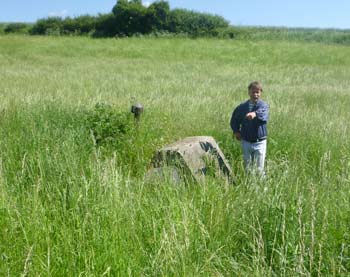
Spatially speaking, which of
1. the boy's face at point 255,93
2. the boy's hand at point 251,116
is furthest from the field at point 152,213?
the boy's face at point 255,93

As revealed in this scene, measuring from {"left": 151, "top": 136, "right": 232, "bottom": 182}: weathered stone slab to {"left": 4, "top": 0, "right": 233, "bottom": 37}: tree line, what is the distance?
45128mm

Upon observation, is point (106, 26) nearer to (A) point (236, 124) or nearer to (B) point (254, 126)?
(A) point (236, 124)

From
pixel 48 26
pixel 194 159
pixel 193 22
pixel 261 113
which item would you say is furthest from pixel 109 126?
pixel 48 26

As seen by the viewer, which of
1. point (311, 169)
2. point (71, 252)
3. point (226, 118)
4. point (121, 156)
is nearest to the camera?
point (71, 252)

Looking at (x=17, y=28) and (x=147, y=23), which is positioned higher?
(x=147, y=23)

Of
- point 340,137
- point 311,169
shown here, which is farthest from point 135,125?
point 340,137

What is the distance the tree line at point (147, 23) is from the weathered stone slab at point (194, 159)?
4513 cm

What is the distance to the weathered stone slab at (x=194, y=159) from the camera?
4594mm

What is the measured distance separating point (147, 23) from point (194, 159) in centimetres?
4886

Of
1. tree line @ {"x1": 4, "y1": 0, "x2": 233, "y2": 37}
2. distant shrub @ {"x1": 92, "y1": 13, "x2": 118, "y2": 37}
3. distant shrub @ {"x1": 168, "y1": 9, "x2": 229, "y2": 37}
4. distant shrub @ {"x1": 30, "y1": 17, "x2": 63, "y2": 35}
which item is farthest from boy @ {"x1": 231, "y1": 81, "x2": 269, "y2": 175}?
distant shrub @ {"x1": 30, "y1": 17, "x2": 63, "y2": 35}

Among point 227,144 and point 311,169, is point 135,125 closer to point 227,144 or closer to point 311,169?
point 227,144

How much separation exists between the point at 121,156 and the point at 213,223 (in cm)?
286

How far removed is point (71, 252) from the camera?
105 inches

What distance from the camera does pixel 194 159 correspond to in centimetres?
495
